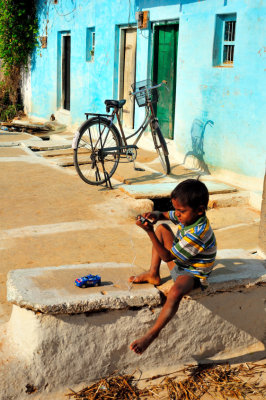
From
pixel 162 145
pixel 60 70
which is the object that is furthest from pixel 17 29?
pixel 162 145

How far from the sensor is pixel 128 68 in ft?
35.2

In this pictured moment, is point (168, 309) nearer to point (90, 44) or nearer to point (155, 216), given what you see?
point (155, 216)

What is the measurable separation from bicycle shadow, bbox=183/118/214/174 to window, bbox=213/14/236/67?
89cm

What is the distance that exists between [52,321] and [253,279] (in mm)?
1335

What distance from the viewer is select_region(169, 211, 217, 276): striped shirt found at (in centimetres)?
311

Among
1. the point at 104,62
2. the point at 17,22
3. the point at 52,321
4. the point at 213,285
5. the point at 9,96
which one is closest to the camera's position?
the point at 52,321

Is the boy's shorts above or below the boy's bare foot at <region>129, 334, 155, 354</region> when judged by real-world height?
above

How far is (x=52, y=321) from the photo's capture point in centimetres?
287

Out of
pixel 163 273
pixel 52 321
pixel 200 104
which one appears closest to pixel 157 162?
pixel 200 104

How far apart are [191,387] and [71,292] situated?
3.01ft

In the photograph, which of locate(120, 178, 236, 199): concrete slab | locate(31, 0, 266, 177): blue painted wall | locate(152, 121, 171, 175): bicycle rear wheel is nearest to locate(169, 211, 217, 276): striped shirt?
locate(120, 178, 236, 199): concrete slab

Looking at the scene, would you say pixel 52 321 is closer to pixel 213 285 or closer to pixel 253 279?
pixel 213 285

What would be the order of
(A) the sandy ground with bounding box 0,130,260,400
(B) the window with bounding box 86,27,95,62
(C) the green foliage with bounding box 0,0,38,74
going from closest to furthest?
(A) the sandy ground with bounding box 0,130,260,400 → (B) the window with bounding box 86,27,95,62 → (C) the green foliage with bounding box 0,0,38,74

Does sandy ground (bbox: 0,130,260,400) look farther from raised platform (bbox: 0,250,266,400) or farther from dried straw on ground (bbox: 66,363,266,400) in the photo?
dried straw on ground (bbox: 66,363,266,400)
